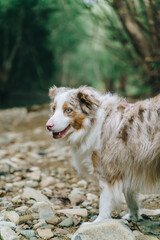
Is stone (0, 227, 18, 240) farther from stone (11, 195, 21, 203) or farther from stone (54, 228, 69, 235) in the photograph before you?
stone (11, 195, 21, 203)

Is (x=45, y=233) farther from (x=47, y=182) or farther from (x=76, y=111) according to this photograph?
(x=47, y=182)

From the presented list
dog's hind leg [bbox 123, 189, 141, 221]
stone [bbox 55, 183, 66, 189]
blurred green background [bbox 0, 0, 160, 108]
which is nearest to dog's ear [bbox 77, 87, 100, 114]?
dog's hind leg [bbox 123, 189, 141, 221]

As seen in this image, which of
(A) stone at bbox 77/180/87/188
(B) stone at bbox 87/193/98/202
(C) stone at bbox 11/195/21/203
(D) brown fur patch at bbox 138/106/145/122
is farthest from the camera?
(A) stone at bbox 77/180/87/188

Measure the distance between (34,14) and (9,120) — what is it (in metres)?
5.07

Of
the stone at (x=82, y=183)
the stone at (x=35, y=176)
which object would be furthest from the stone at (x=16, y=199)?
the stone at (x=82, y=183)

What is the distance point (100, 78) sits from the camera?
64.0 ft

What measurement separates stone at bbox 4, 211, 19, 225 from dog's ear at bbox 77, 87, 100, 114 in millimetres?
1609

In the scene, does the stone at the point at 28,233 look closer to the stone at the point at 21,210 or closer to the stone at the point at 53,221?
the stone at the point at 53,221

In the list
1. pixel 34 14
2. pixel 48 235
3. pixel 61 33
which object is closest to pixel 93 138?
pixel 48 235

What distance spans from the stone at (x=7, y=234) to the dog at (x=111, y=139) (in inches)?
40.7

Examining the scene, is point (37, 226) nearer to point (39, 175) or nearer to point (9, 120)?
point (39, 175)

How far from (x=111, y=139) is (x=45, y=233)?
1.34 meters

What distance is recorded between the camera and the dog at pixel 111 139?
3266 mm

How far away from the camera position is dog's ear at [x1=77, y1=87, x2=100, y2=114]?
368cm
